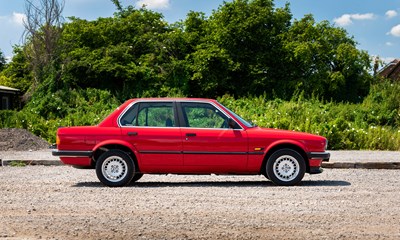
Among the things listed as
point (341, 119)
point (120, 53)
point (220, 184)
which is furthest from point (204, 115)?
point (120, 53)

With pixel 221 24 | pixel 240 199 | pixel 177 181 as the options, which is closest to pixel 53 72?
pixel 221 24

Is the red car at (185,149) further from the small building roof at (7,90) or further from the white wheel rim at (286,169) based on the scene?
the small building roof at (7,90)

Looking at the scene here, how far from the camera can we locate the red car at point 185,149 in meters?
11.0

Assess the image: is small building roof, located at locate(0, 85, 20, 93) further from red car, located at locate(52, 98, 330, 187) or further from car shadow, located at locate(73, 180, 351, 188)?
red car, located at locate(52, 98, 330, 187)

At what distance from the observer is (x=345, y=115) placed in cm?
2594

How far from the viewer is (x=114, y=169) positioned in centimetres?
1097

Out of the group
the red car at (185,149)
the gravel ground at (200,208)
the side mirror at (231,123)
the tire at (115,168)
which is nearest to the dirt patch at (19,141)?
the gravel ground at (200,208)

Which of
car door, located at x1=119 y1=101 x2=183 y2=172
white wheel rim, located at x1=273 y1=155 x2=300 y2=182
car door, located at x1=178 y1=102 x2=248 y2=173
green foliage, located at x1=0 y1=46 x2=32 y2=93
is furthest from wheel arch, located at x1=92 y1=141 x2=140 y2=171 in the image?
green foliage, located at x1=0 y1=46 x2=32 y2=93

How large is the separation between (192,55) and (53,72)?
308 inches

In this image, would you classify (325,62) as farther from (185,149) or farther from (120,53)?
(185,149)

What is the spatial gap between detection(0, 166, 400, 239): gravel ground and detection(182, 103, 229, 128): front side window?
1.13 m

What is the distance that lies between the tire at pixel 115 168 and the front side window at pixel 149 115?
63 cm

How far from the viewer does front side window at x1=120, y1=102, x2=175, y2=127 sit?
36.5 ft

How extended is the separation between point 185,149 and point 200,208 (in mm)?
2798
